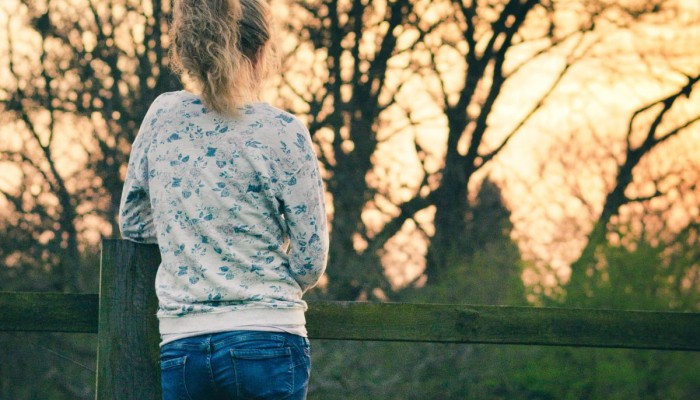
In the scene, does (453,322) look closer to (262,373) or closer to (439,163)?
(262,373)

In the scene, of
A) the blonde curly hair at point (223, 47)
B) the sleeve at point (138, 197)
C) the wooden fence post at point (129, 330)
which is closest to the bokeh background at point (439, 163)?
the wooden fence post at point (129, 330)

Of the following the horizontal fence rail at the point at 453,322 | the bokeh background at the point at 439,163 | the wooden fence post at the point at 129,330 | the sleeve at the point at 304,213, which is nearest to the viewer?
the sleeve at the point at 304,213

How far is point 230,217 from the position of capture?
1.85 m

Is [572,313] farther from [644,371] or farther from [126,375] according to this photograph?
[644,371]

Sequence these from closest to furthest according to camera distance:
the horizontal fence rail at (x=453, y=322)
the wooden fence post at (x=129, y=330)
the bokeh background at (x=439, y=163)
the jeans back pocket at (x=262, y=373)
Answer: the jeans back pocket at (x=262, y=373), the wooden fence post at (x=129, y=330), the horizontal fence rail at (x=453, y=322), the bokeh background at (x=439, y=163)

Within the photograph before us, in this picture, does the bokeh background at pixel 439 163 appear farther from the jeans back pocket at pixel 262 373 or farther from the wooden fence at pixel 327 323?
the jeans back pocket at pixel 262 373

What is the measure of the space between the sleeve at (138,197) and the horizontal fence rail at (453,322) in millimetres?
451

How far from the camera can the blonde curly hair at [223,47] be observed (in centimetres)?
187

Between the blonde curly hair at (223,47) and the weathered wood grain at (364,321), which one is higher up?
the blonde curly hair at (223,47)

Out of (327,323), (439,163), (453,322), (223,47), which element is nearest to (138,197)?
(223,47)

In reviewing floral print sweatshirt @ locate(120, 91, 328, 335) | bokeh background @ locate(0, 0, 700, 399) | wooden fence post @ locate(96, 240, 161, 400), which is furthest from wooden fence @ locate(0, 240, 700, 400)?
bokeh background @ locate(0, 0, 700, 399)

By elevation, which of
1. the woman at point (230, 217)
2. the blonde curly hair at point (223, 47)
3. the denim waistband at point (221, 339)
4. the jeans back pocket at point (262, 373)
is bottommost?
the jeans back pocket at point (262, 373)

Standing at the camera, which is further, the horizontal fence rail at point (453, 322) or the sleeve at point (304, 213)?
the horizontal fence rail at point (453, 322)

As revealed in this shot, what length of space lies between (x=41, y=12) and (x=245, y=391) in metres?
4.83
